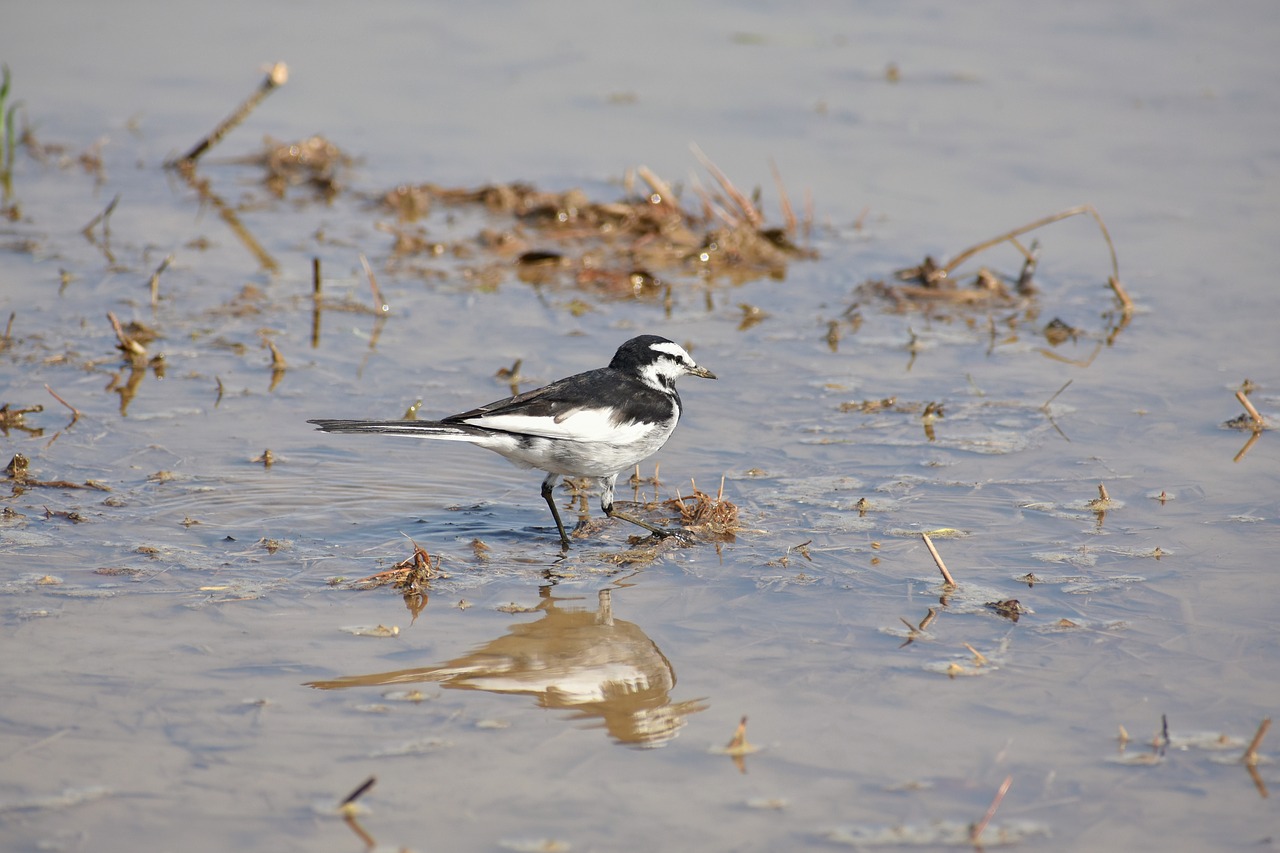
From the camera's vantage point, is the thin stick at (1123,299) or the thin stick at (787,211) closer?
the thin stick at (1123,299)

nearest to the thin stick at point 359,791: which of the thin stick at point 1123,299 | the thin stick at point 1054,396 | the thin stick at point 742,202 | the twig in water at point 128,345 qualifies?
the twig in water at point 128,345

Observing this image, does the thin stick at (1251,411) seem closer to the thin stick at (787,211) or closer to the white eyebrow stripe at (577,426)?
the white eyebrow stripe at (577,426)

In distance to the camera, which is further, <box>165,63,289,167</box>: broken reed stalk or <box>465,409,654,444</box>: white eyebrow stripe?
<box>165,63,289,167</box>: broken reed stalk

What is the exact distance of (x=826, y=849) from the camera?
431cm

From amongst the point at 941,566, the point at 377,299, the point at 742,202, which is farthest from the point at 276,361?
the point at 941,566

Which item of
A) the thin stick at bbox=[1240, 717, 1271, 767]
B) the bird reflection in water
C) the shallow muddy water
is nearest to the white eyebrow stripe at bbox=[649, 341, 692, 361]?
the shallow muddy water

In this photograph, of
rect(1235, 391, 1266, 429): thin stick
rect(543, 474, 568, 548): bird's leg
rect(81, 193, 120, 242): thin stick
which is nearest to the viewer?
rect(543, 474, 568, 548): bird's leg

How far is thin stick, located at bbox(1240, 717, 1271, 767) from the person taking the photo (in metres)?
4.65

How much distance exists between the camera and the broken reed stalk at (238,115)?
11578mm

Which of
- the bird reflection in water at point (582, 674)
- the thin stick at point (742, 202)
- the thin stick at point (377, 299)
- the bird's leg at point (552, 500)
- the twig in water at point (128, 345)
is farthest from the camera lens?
the thin stick at point (742, 202)

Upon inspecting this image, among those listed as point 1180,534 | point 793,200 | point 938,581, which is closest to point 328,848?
point 938,581

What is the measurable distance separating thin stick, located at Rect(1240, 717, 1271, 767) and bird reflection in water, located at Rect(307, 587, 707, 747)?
190cm

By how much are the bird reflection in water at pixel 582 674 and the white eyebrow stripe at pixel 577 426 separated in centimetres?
92

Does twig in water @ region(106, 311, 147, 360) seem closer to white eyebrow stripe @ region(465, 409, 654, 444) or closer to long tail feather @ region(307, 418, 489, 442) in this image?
long tail feather @ region(307, 418, 489, 442)
